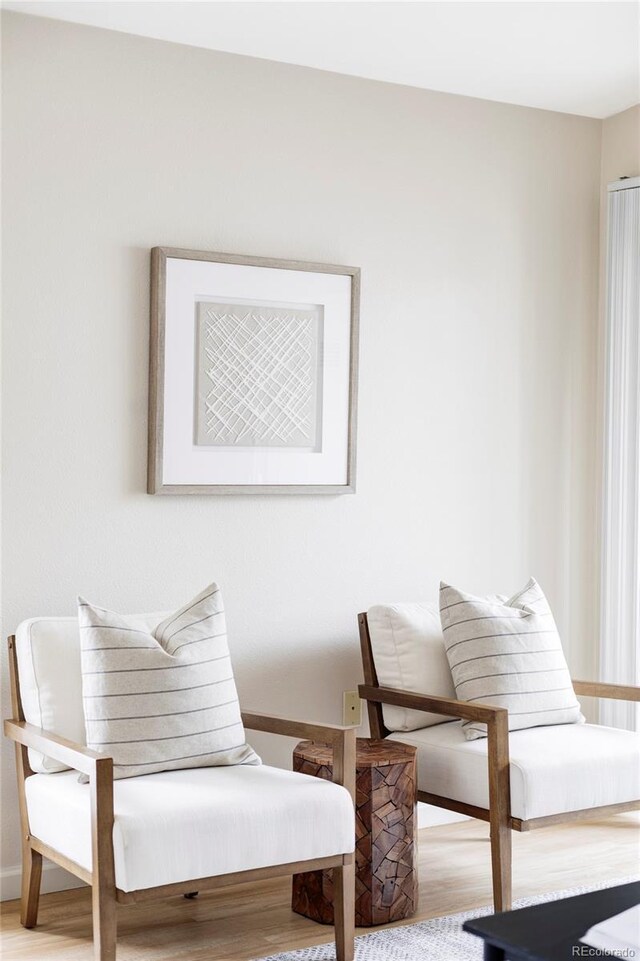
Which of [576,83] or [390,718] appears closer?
[390,718]

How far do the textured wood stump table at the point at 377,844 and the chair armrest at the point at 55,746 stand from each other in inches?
27.2

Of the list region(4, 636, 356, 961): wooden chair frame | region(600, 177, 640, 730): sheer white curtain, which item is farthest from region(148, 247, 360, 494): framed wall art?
region(600, 177, 640, 730): sheer white curtain

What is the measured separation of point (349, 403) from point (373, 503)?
35 centimetres

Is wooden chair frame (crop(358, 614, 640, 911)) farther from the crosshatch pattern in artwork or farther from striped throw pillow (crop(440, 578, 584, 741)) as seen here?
the crosshatch pattern in artwork

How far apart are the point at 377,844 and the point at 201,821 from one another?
691mm

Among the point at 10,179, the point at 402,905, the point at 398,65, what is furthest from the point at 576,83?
the point at 402,905

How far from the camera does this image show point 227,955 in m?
2.82

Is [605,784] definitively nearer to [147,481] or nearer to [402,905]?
[402,905]

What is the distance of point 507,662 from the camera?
3.28m

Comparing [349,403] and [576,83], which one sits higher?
[576,83]

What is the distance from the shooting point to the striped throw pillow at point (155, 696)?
273 cm

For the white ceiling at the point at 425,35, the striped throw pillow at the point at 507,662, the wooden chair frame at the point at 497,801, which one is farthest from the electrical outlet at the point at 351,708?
the white ceiling at the point at 425,35

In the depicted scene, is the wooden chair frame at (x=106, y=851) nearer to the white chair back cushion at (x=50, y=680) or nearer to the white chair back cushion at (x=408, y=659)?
the white chair back cushion at (x=50, y=680)

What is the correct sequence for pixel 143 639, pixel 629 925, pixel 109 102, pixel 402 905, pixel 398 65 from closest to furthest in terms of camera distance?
pixel 629 925 → pixel 143 639 → pixel 402 905 → pixel 109 102 → pixel 398 65
